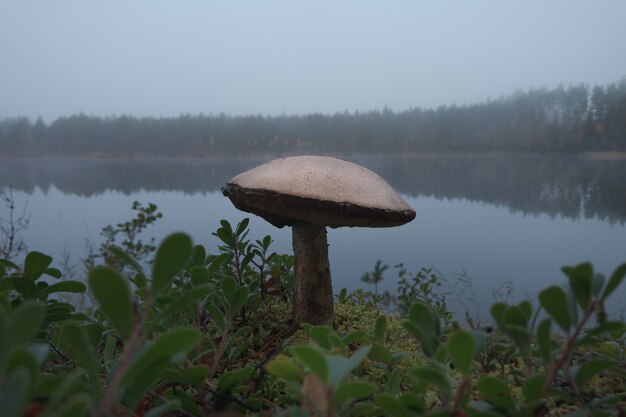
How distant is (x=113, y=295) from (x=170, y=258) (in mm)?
37

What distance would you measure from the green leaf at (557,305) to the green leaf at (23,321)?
0.31 meters

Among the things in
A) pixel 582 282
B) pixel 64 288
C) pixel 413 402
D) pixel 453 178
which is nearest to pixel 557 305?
pixel 582 282

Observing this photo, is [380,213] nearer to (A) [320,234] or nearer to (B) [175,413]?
(A) [320,234]

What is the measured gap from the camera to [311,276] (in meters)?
0.94

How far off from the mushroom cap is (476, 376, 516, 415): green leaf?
0.49 m

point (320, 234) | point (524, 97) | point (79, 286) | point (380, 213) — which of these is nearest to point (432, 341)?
point (79, 286)

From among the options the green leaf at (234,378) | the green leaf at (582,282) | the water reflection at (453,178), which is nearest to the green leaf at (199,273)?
the green leaf at (234,378)

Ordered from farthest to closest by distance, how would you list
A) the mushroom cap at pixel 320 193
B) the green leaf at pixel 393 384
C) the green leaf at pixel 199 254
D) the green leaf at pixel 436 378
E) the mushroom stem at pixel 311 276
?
the mushroom stem at pixel 311 276 < the mushroom cap at pixel 320 193 < the green leaf at pixel 199 254 < the green leaf at pixel 393 384 < the green leaf at pixel 436 378

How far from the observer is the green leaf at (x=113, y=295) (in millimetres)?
208

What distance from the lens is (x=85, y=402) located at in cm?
16

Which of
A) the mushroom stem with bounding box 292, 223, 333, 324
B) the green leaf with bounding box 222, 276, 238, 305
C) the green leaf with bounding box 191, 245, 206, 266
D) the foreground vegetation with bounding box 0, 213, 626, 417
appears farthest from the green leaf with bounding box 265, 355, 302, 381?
the mushroom stem with bounding box 292, 223, 333, 324

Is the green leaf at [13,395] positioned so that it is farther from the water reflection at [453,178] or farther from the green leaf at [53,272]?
the water reflection at [453,178]

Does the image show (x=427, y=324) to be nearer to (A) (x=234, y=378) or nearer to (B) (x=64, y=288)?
(A) (x=234, y=378)

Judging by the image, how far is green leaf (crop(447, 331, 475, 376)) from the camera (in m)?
0.24
